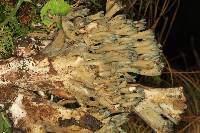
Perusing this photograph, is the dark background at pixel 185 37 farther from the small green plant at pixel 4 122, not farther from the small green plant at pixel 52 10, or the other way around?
the small green plant at pixel 4 122

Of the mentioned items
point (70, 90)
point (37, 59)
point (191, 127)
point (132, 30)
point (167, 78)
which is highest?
point (132, 30)

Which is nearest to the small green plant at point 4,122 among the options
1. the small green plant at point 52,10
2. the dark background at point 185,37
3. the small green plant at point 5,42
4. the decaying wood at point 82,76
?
the decaying wood at point 82,76

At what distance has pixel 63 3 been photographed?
1.59 m

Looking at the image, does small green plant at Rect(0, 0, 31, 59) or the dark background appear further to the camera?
the dark background

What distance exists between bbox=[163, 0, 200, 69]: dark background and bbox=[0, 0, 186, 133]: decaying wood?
3.85ft

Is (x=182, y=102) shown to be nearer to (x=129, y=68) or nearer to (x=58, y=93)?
(x=129, y=68)

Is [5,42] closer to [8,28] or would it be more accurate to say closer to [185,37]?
[8,28]

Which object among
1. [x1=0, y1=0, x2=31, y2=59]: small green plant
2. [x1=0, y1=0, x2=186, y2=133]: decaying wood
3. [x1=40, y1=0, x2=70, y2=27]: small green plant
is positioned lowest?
[x1=0, y1=0, x2=186, y2=133]: decaying wood

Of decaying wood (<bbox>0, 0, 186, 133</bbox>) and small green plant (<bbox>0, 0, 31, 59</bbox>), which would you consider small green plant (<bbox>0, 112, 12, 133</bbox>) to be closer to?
A: decaying wood (<bbox>0, 0, 186, 133</bbox>)

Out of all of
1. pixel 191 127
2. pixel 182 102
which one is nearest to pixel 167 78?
pixel 191 127

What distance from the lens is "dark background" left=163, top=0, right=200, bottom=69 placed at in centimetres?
275

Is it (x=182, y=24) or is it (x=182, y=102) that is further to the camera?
(x=182, y=24)

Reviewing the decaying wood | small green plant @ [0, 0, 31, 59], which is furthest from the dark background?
small green plant @ [0, 0, 31, 59]

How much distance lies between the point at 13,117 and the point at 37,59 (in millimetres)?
242
